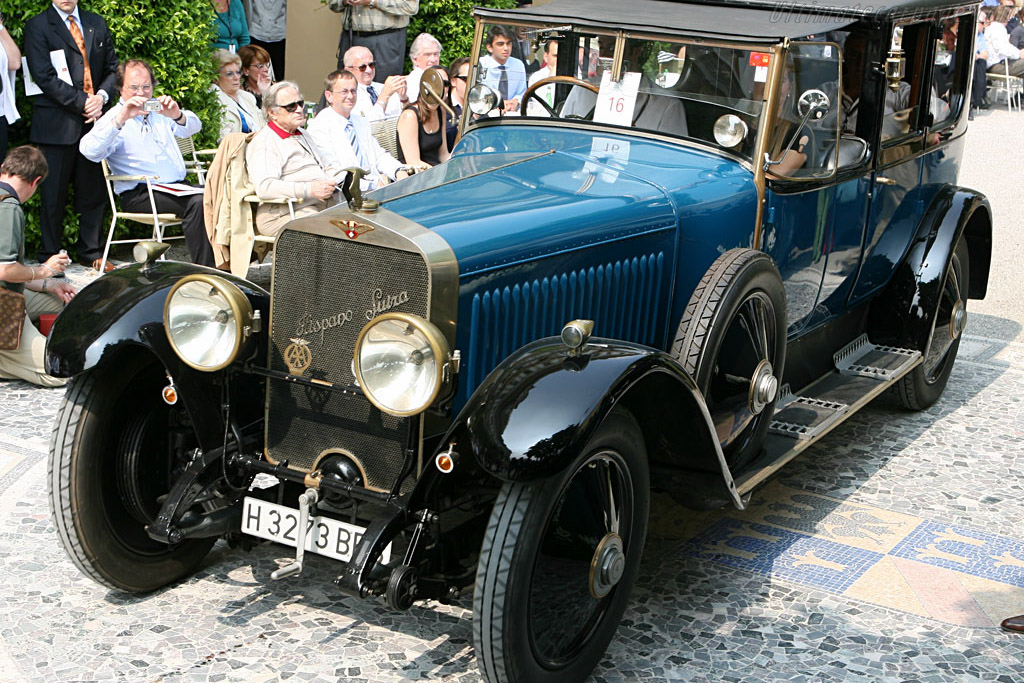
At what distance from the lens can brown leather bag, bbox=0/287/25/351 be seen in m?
5.82

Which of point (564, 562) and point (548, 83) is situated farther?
point (548, 83)

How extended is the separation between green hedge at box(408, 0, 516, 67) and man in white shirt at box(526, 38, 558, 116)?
681 centimetres

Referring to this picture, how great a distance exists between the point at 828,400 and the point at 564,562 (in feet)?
7.14

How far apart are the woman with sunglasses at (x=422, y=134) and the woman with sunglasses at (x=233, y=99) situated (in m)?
1.49

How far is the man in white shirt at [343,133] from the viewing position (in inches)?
300

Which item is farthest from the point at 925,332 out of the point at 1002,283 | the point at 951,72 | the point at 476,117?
the point at 1002,283

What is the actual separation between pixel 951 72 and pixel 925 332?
4.64ft

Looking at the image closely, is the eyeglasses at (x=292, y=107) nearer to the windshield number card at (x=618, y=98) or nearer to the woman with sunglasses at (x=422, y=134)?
the woman with sunglasses at (x=422, y=134)

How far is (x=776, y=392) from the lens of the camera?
14.7 ft

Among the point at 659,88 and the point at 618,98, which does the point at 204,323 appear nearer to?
the point at 618,98

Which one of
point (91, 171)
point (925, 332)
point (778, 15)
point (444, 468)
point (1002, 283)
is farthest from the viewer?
point (1002, 283)

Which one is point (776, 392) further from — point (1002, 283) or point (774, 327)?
point (1002, 283)

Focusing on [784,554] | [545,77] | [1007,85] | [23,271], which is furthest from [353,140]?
[1007,85]

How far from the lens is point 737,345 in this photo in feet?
14.4
